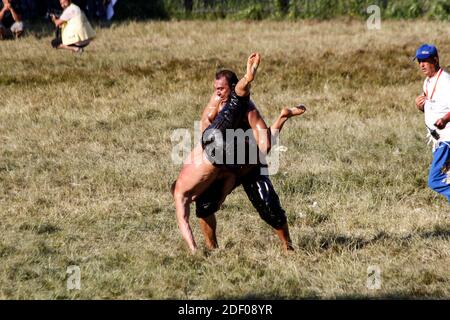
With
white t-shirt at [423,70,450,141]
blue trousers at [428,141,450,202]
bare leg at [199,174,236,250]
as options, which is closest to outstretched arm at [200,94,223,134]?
bare leg at [199,174,236,250]

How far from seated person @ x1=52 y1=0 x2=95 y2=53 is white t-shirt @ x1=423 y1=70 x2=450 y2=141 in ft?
33.0

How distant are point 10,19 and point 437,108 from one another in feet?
47.1

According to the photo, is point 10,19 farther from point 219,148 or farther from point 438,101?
point 219,148

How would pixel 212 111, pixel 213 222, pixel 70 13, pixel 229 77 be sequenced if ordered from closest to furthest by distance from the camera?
1. pixel 229 77
2. pixel 212 111
3. pixel 213 222
4. pixel 70 13

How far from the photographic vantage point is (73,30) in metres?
17.4

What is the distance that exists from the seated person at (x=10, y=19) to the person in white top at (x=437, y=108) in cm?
1297

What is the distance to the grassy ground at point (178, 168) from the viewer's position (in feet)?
24.1

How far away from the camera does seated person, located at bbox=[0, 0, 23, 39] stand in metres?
19.7

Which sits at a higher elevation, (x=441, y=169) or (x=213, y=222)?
(x=441, y=169)

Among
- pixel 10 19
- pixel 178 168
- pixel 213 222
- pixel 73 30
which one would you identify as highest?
pixel 213 222

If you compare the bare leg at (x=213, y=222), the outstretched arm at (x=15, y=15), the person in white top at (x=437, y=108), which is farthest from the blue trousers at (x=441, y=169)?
the outstretched arm at (x=15, y=15)

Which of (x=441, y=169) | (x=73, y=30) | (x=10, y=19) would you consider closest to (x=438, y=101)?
(x=441, y=169)

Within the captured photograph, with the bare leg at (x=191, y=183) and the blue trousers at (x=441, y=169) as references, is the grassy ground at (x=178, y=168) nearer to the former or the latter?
the bare leg at (x=191, y=183)

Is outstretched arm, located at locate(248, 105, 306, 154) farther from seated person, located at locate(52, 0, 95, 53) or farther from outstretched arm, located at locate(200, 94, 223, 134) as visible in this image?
seated person, located at locate(52, 0, 95, 53)
